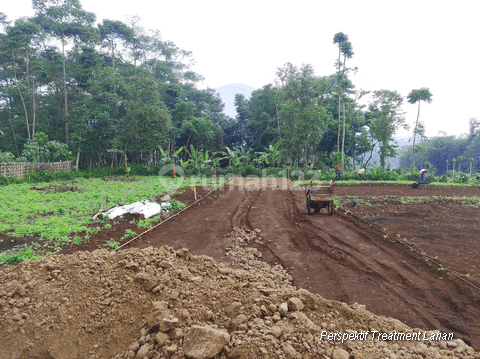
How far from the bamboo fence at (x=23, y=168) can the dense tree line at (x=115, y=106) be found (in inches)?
38.0

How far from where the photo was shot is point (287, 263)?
16.9ft

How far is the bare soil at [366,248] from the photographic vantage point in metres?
3.73

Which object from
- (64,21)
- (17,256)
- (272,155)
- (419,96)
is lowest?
(17,256)

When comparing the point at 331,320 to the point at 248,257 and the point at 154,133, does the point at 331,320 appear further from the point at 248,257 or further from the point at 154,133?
the point at 154,133

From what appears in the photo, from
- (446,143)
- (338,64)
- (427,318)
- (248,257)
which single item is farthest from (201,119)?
(446,143)

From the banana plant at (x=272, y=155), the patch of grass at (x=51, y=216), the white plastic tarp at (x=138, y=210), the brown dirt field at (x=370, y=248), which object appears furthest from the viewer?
the banana plant at (x=272, y=155)

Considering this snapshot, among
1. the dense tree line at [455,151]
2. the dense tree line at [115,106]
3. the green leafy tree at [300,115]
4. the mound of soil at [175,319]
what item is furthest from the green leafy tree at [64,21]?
the dense tree line at [455,151]

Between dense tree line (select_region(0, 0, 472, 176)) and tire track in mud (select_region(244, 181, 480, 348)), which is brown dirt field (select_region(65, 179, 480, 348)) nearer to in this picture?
tire track in mud (select_region(244, 181, 480, 348))

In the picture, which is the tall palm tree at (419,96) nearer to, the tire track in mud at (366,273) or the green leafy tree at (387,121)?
the green leafy tree at (387,121)

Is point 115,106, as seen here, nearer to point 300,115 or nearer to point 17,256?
point 300,115

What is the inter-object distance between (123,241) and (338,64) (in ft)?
82.7

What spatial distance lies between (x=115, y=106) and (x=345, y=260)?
25477mm

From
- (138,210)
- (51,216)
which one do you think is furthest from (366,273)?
(51,216)

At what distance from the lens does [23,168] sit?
58.5 ft
